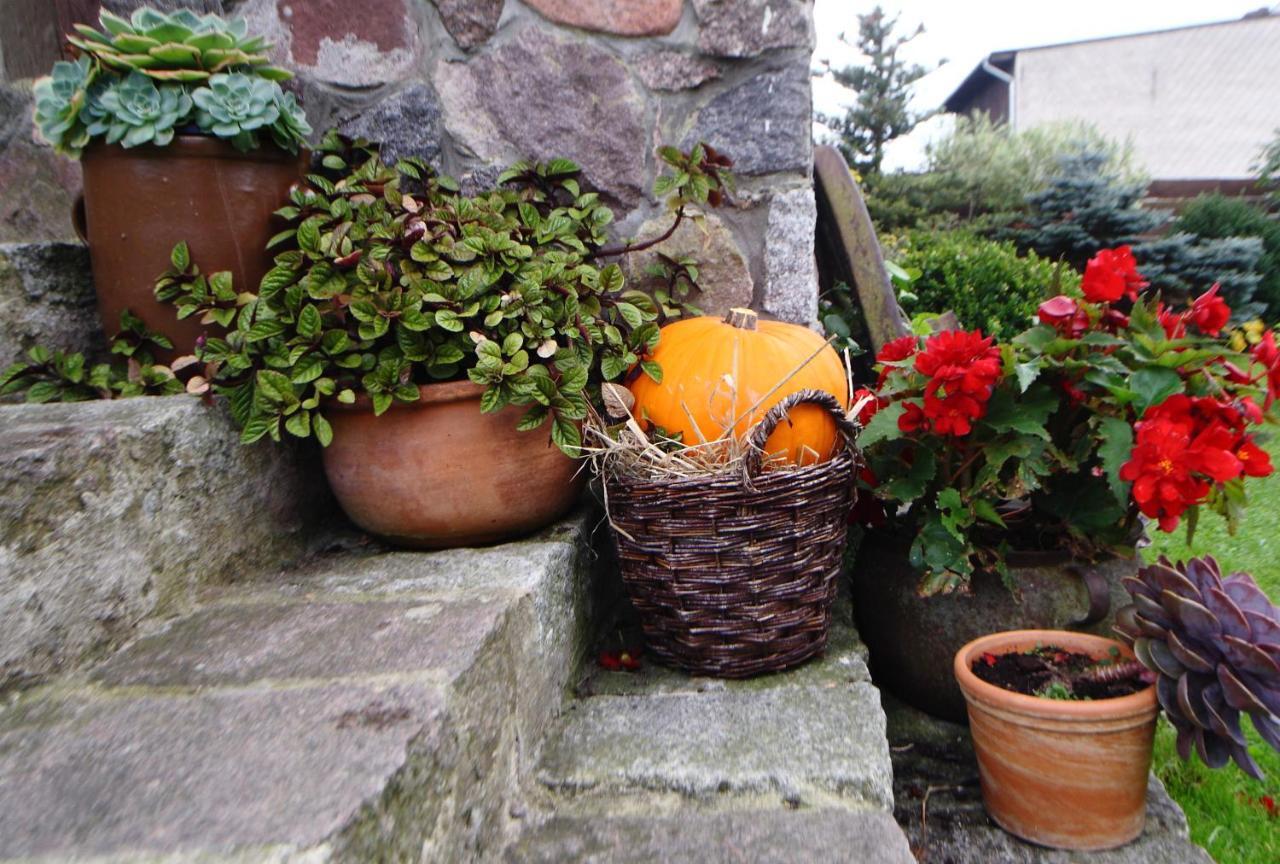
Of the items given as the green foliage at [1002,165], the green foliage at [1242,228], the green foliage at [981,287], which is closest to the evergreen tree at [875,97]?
the green foliage at [1002,165]

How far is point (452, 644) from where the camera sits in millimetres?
1059

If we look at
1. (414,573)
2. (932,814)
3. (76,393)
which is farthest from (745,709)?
(76,393)

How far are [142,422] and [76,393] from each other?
0.33 metres

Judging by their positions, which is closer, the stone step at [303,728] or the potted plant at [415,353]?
the stone step at [303,728]

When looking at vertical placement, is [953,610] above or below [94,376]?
below

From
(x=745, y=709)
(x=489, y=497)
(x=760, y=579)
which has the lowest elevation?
(x=745, y=709)

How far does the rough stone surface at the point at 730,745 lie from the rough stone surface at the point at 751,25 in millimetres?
1354

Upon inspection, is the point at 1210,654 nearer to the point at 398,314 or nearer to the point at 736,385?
the point at 736,385

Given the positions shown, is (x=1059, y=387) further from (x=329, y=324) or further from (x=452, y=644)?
(x=329, y=324)

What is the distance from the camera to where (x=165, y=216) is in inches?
59.4

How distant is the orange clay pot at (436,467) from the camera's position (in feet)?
4.84

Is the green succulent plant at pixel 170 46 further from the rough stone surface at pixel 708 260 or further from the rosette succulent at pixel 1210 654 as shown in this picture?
the rosette succulent at pixel 1210 654

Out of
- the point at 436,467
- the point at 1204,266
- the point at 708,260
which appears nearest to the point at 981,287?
the point at 708,260

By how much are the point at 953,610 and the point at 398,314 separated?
3.86 ft
